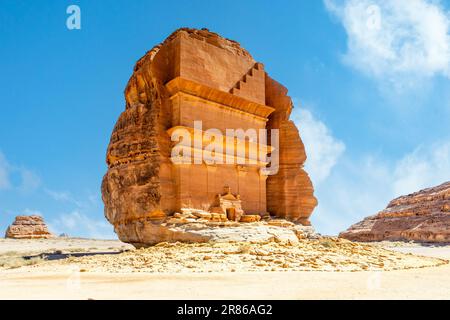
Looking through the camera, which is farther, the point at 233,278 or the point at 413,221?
the point at 413,221

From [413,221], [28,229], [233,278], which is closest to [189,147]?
[233,278]

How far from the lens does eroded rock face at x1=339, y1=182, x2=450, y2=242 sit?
117 feet

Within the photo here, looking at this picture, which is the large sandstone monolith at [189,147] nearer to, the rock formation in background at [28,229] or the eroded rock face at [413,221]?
the eroded rock face at [413,221]

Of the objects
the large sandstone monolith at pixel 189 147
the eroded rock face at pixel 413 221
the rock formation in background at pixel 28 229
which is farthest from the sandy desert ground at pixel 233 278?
the rock formation in background at pixel 28 229

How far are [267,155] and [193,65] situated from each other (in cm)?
595

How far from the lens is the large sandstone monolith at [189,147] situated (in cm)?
1490

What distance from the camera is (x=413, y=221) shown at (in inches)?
1548

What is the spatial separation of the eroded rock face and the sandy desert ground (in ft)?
88.5

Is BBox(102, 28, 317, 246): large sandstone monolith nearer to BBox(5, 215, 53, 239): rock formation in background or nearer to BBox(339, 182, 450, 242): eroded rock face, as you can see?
BBox(339, 182, 450, 242): eroded rock face

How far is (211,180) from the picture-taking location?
1584 centimetres

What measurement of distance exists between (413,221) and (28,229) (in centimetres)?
4041

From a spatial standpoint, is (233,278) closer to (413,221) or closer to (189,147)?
(189,147)
